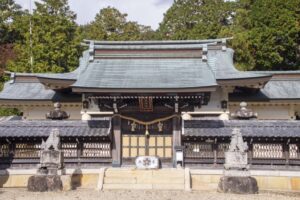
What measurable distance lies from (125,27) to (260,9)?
18083mm

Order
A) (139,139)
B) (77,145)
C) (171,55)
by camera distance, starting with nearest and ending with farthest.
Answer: (77,145) → (139,139) → (171,55)

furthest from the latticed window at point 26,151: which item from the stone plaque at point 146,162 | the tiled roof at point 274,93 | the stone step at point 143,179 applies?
the tiled roof at point 274,93

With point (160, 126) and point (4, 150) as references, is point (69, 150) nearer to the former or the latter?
point (4, 150)

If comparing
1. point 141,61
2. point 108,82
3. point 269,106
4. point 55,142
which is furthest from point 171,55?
point 55,142

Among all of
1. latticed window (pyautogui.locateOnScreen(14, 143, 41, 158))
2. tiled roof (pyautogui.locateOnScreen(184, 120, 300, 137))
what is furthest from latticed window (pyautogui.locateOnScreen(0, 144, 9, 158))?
tiled roof (pyautogui.locateOnScreen(184, 120, 300, 137))

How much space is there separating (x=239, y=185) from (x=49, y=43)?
27.4m

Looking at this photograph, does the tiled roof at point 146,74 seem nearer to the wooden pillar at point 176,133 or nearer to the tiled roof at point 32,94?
the wooden pillar at point 176,133

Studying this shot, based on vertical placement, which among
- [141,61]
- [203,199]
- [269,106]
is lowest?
[203,199]

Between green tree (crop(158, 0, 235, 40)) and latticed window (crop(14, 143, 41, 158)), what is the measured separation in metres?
31.0

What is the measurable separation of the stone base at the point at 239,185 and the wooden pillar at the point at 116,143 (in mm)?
5900

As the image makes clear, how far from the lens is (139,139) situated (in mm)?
20984

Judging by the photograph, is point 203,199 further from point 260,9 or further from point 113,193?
point 260,9

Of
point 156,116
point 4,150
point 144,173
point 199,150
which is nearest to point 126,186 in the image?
point 144,173

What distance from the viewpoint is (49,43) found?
38.9m
